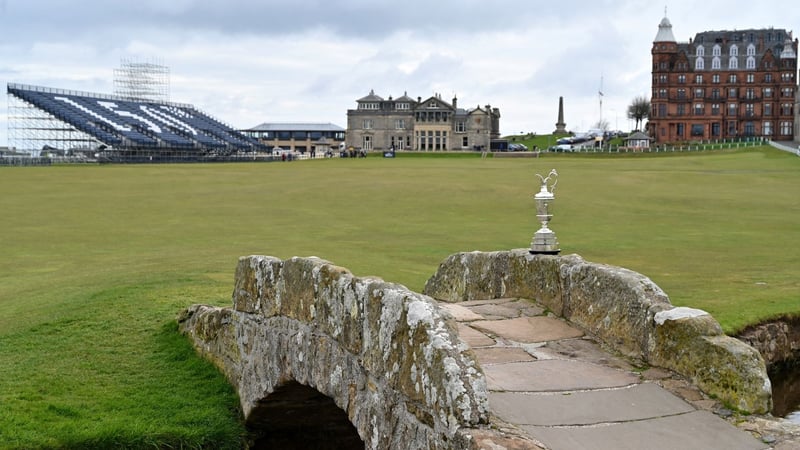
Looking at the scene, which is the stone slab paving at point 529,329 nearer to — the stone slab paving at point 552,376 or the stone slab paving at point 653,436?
the stone slab paving at point 552,376

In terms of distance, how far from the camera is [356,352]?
918 centimetres

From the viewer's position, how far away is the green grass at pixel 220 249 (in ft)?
43.0

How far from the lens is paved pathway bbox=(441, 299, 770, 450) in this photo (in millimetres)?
7254

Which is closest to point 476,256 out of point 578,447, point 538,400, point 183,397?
point 183,397

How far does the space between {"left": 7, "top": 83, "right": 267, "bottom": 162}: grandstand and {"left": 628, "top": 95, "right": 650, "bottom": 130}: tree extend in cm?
A: 7765

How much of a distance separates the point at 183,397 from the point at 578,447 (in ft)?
26.1

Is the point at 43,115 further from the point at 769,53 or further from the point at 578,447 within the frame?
the point at 578,447

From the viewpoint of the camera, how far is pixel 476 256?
13641 millimetres

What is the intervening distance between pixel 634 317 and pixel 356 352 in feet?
9.62

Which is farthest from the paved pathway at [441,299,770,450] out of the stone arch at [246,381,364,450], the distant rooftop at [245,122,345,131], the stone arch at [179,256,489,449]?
the distant rooftop at [245,122,345,131]

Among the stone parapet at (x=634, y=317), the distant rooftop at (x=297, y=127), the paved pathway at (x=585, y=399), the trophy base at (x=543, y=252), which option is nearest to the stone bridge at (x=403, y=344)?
the stone parapet at (x=634, y=317)

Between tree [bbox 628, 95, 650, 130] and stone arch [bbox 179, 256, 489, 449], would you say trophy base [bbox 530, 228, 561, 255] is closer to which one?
stone arch [bbox 179, 256, 489, 449]

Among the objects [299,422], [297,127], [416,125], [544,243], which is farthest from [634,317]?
[297,127]

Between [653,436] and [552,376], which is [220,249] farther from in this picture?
[653,436]
